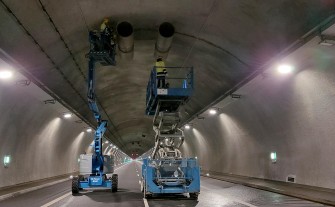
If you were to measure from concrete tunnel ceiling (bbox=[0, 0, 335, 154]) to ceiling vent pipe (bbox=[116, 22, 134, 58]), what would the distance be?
0.27 m

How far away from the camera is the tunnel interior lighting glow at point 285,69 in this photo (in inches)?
574

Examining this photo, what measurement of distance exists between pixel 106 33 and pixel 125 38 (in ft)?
5.16

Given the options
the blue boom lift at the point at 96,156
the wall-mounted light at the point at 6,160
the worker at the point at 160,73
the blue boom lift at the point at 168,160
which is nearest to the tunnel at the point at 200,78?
the wall-mounted light at the point at 6,160

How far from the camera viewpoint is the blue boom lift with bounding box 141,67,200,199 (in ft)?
50.5

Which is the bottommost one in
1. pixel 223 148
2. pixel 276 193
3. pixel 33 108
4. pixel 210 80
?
pixel 276 193

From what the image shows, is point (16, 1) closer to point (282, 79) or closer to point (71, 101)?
point (282, 79)

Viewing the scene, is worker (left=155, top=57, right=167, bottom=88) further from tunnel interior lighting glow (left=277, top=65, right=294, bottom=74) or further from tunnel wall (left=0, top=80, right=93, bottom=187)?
tunnel wall (left=0, top=80, right=93, bottom=187)

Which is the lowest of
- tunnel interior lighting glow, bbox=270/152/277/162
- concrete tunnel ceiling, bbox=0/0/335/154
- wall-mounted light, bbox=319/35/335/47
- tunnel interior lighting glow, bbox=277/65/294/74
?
tunnel interior lighting glow, bbox=270/152/277/162

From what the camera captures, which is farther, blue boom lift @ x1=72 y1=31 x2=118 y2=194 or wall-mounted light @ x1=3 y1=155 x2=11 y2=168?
wall-mounted light @ x1=3 y1=155 x2=11 y2=168

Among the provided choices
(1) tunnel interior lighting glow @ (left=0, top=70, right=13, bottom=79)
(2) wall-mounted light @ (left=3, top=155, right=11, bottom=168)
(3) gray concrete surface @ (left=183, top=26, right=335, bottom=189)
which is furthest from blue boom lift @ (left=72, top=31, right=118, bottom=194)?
(3) gray concrete surface @ (left=183, top=26, right=335, bottom=189)

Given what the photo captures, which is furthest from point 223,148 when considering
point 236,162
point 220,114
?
point 220,114

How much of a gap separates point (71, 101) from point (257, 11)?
14.0m

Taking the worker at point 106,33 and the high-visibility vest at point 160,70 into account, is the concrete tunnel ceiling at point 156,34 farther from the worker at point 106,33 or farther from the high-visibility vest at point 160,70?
the high-visibility vest at point 160,70

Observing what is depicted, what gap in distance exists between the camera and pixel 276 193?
653 inches
